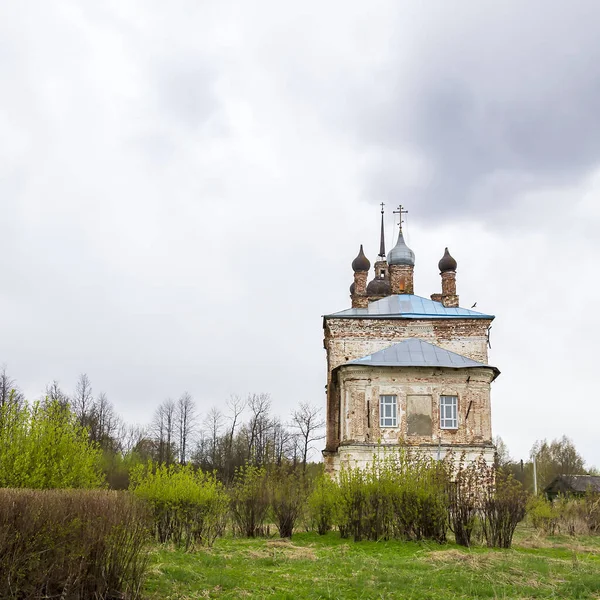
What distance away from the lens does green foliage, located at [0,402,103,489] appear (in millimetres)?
12688

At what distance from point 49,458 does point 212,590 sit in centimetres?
547

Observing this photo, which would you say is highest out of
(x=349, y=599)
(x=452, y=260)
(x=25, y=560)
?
(x=452, y=260)

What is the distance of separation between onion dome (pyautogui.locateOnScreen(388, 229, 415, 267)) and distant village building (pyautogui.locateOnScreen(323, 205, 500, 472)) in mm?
4531

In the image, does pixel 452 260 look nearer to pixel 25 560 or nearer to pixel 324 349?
pixel 324 349

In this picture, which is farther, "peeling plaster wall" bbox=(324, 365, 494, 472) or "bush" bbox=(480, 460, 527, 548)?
"peeling plaster wall" bbox=(324, 365, 494, 472)

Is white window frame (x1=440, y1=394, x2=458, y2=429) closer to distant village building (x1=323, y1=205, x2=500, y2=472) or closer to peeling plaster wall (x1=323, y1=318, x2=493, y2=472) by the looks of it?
distant village building (x1=323, y1=205, x2=500, y2=472)

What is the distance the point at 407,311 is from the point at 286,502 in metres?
14.6

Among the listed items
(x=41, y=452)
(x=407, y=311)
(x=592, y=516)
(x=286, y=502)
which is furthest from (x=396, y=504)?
(x=407, y=311)

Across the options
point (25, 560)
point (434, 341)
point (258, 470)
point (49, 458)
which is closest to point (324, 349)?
point (434, 341)

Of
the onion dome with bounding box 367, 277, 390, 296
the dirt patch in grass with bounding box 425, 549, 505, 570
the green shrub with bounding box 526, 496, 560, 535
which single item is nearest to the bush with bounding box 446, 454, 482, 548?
the dirt patch in grass with bounding box 425, 549, 505, 570

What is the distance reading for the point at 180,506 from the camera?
48.6 ft

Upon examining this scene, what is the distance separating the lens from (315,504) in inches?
690

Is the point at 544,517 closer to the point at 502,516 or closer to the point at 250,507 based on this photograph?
the point at 502,516

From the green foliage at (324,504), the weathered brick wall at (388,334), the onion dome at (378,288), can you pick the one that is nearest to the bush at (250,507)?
the green foliage at (324,504)
